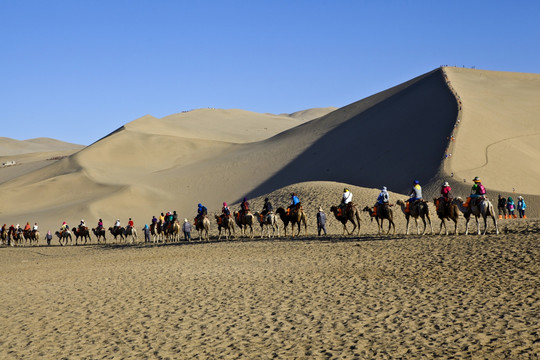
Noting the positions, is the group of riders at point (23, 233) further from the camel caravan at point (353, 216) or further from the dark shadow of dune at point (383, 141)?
the dark shadow of dune at point (383, 141)

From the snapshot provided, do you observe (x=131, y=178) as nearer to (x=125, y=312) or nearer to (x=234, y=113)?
(x=125, y=312)

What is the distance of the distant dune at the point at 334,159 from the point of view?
176 feet

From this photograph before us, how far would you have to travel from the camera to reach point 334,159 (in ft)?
221

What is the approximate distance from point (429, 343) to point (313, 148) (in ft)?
221

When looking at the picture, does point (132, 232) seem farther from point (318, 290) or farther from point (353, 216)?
point (318, 290)

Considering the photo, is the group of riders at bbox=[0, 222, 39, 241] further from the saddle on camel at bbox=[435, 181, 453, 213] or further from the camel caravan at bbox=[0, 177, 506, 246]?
the saddle on camel at bbox=[435, 181, 453, 213]

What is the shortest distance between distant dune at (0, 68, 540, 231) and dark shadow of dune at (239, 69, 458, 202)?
177 mm

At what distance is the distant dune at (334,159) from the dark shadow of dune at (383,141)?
18cm

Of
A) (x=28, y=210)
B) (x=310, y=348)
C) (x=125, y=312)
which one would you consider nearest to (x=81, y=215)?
(x=28, y=210)

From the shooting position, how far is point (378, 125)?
71250 mm

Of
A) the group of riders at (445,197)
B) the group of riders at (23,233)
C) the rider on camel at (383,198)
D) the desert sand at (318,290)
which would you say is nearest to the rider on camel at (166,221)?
the desert sand at (318,290)

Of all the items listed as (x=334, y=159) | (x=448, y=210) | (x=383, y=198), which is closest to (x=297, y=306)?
(x=448, y=210)

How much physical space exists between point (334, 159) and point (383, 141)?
19.1ft

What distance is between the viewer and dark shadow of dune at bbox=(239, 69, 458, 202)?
186 ft
